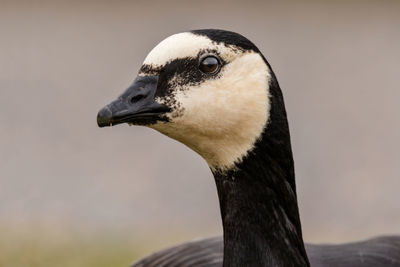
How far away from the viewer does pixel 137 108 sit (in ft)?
9.11

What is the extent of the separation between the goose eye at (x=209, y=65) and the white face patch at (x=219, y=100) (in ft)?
0.08

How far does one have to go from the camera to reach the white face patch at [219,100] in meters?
2.79

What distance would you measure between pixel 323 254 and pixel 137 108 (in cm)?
157

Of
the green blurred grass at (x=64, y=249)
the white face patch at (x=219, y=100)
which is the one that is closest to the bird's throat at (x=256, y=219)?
the white face patch at (x=219, y=100)

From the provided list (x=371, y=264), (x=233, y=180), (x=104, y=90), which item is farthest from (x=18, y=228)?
(x=233, y=180)

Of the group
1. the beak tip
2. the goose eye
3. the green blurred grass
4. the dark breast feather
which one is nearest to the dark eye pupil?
the goose eye

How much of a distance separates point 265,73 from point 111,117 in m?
0.60

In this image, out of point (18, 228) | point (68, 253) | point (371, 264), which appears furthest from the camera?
point (18, 228)

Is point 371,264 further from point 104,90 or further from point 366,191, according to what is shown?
point 104,90

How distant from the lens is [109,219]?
22.2ft

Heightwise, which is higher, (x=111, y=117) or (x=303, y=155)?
(x=111, y=117)

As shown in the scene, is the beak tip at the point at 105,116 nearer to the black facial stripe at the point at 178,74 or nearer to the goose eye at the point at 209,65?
the black facial stripe at the point at 178,74

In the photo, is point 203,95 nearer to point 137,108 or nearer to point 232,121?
point 232,121

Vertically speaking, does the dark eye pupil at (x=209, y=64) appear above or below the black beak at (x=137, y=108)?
above
